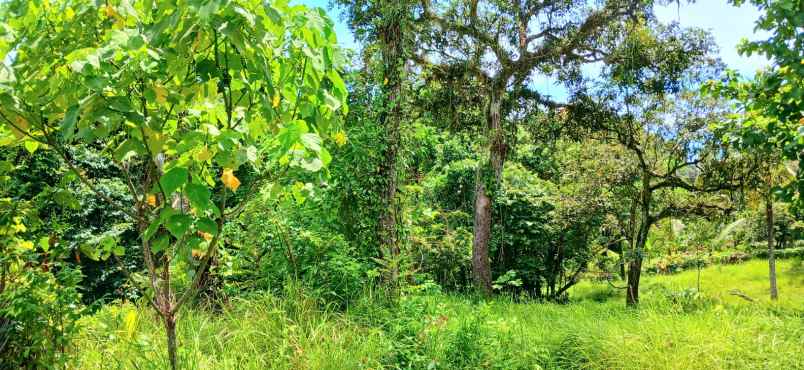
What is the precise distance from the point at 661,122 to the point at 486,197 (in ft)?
10.5

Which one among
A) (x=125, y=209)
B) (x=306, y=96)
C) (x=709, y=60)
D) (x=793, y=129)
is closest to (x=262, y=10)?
(x=306, y=96)

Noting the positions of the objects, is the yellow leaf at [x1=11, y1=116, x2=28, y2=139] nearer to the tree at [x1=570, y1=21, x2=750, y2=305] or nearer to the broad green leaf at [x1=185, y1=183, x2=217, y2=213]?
the broad green leaf at [x1=185, y1=183, x2=217, y2=213]

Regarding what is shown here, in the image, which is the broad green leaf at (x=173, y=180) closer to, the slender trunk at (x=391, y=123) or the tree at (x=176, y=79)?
the tree at (x=176, y=79)

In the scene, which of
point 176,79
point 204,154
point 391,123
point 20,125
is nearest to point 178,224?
point 204,154

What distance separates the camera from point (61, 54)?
5.14 ft

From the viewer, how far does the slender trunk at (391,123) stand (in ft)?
15.4

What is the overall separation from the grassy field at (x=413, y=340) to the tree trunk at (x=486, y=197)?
148 inches

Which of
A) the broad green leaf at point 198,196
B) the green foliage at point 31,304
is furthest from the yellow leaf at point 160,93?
the green foliage at point 31,304

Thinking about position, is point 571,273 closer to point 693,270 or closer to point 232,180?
point 693,270

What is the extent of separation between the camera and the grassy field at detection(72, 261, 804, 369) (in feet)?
9.92

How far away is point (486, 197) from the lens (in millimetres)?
8266

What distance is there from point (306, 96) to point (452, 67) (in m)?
6.76

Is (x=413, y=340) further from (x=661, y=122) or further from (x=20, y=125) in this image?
(x=661, y=122)

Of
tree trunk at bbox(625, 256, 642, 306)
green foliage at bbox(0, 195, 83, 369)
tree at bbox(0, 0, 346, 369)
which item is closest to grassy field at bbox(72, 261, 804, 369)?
green foliage at bbox(0, 195, 83, 369)
